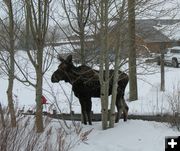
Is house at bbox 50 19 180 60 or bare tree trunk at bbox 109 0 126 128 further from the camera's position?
house at bbox 50 19 180 60

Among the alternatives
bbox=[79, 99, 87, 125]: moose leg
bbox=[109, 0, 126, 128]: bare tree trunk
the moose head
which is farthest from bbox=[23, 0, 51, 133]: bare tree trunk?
bbox=[109, 0, 126, 128]: bare tree trunk

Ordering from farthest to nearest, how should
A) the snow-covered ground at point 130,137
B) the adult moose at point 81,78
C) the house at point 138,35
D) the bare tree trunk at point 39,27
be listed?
the adult moose at point 81,78
the house at point 138,35
the bare tree trunk at point 39,27
the snow-covered ground at point 130,137

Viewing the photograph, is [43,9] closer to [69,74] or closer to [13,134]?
[69,74]

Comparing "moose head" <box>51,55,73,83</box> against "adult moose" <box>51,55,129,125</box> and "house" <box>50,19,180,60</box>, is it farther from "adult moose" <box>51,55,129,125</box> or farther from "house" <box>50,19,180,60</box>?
"house" <box>50,19,180,60</box>

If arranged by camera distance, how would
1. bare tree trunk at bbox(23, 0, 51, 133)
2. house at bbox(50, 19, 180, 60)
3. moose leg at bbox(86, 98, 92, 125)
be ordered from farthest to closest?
1. moose leg at bbox(86, 98, 92, 125)
2. house at bbox(50, 19, 180, 60)
3. bare tree trunk at bbox(23, 0, 51, 133)

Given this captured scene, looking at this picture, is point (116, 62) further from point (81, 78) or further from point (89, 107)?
point (89, 107)

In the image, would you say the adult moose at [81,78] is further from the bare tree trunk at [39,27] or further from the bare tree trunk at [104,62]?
the bare tree trunk at [39,27]

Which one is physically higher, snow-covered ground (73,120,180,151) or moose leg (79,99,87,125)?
moose leg (79,99,87,125)

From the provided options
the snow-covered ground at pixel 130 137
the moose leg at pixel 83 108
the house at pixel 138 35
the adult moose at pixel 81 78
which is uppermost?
the house at pixel 138 35

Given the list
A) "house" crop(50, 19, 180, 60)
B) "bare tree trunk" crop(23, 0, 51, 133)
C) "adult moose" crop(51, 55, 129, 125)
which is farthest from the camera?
"adult moose" crop(51, 55, 129, 125)

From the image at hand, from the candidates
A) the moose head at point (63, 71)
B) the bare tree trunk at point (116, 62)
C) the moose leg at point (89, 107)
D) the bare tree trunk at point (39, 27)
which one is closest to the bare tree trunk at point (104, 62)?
the bare tree trunk at point (116, 62)

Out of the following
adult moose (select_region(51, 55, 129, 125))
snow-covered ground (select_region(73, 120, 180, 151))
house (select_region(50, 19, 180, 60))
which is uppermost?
house (select_region(50, 19, 180, 60))

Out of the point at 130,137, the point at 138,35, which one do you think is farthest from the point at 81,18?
the point at 130,137

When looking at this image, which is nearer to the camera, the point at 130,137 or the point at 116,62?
the point at 130,137
